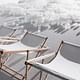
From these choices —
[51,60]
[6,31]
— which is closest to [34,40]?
[51,60]

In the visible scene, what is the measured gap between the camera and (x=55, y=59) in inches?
90.7

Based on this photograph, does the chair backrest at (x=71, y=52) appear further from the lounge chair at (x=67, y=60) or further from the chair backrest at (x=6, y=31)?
the chair backrest at (x=6, y=31)

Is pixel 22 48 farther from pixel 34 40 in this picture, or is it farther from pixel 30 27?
pixel 30 27

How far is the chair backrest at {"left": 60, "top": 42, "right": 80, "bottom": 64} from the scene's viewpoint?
7.54 ft

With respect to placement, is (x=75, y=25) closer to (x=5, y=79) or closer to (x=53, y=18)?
(x=53, y=18)

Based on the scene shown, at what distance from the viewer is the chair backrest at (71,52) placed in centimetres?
230

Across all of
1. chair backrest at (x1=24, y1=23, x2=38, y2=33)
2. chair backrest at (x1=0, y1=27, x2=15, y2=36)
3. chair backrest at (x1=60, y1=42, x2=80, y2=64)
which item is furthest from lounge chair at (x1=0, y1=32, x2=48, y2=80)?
chair backrest at (x1=24, y1=23, x2=38, y2=33)

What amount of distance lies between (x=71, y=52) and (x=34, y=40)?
86 cm

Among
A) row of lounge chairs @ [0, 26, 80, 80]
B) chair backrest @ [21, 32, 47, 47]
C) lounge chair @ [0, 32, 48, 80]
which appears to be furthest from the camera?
chair backrest @ [21, 32, 47, 47]

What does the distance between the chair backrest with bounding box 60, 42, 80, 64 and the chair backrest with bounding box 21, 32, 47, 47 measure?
1.47ft

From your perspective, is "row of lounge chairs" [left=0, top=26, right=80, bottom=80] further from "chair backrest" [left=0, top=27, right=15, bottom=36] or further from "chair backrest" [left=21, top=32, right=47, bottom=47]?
"chair backrest" [left=0, top=27, right=15, bottom=36]

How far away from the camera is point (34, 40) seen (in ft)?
9.82

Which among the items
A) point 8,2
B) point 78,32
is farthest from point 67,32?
point 8,2

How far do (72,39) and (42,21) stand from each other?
149 centimetres
